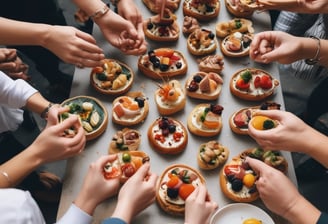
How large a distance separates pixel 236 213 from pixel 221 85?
660 mm

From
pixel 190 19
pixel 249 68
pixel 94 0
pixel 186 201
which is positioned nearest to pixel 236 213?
pixel 186 201

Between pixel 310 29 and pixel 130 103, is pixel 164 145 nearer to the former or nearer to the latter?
pixel 130 103

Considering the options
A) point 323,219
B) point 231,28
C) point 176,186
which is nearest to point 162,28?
point 231,28

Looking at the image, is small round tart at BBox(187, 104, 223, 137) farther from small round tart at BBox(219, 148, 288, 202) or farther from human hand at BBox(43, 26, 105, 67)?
human hand at BBox(43, 26, 105, 67)

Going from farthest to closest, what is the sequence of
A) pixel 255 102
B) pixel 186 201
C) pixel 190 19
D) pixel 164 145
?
pixel 190 19 < pixel 255 102 < pixel 164 145 < pixel 186 201

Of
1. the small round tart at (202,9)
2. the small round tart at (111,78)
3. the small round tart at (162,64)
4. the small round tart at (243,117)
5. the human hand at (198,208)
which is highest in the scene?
the small round tart at (202,9)

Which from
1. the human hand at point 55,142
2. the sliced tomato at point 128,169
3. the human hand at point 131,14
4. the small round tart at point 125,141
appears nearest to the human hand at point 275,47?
the human hand at point 131,14

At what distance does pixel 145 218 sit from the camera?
60.1 inches

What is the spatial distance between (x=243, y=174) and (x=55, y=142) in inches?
30.0

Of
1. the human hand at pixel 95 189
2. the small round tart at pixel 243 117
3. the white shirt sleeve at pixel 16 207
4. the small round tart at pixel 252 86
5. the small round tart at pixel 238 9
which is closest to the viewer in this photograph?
the white shirt sleeve at pixel 16 207

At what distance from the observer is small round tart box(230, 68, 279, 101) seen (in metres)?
1.85

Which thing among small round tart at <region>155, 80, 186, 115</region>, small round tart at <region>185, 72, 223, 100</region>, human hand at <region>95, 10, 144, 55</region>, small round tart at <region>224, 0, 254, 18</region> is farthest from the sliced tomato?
small round tart at <region>224, 0, 254, 18</region>

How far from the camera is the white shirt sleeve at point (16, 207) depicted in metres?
1.14

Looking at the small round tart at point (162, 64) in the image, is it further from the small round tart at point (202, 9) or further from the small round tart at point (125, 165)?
the small round tart at point (125, 165)
